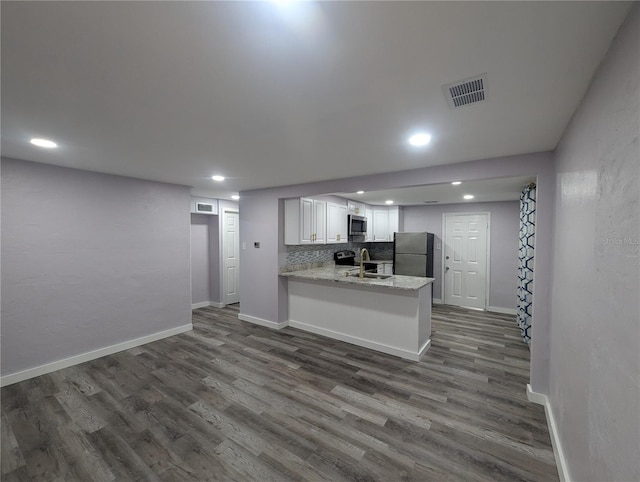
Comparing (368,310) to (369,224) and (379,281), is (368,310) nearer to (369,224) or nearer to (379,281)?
(379,281)

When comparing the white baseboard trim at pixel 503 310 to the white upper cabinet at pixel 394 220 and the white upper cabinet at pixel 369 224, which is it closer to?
the white upper cabinet at pixel 394 220

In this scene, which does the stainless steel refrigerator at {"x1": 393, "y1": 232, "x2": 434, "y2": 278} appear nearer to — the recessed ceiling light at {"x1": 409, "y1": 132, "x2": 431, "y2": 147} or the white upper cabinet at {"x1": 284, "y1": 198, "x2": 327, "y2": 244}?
the white upper cabinet at {"x1": 284, "y1": 198, "x2": 327, "y2": 244}

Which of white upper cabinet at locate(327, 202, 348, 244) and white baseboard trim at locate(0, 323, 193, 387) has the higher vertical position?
white upper cabinet at locate(327, 202, 348, 244)

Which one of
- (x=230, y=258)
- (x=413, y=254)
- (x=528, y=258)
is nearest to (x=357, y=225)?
(x=413, y=254)

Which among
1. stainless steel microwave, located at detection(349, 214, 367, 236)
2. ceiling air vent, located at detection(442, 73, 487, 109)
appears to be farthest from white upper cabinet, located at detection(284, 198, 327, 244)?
ceiling air vent, located at detection(442, 73, 487, 109)

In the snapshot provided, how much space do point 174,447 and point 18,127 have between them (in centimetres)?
→ 267

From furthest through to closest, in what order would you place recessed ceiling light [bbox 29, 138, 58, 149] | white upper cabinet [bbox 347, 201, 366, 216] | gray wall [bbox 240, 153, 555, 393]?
white upper cabinet [bbox 347, 201, 366, 216]
gray wall [bbox 240, 153, 555, 393]
recessed ceiling light [bbox 29, 138, 58, 149]

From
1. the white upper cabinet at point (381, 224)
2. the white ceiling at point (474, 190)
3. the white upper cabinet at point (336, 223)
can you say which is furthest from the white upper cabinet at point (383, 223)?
the white upper cabinet at point (336, 223)

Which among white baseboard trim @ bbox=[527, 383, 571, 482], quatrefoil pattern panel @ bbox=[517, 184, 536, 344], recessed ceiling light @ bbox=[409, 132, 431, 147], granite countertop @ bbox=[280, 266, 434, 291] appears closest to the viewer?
white baseboard trim @ bbox=[527, 383, 571, 482]

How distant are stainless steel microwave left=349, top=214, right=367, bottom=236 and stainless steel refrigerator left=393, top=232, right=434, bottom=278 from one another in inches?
29.7

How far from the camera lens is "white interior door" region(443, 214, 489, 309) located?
589 cm

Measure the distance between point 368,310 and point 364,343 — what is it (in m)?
0.49

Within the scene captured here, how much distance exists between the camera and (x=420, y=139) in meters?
2.21

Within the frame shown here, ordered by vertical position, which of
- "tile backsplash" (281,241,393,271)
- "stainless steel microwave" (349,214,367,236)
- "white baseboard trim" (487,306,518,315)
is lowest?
"white baseboard trim" (487,306,518,315)
